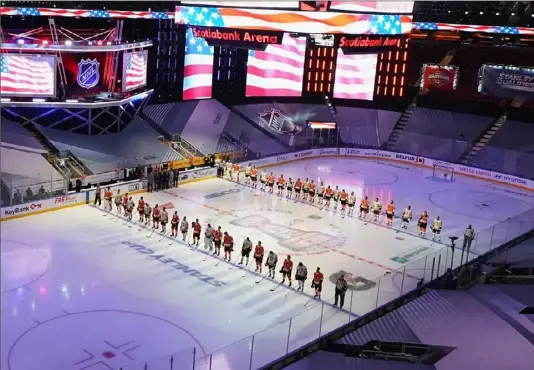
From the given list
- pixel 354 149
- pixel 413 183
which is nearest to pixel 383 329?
pixel 413 183

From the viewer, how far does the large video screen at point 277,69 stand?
36844mm

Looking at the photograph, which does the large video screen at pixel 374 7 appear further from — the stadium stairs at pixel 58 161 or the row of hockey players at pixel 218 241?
the stadium stairs at pixel 58 161

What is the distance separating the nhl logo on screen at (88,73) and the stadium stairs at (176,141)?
4.72 m

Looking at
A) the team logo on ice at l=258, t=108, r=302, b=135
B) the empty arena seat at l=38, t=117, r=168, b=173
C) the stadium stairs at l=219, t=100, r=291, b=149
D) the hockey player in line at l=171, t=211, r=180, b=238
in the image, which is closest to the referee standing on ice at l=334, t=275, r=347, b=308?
the hockey player in line at l=171, t=211, r=180, b=238

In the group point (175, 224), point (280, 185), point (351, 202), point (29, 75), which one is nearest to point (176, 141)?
point (280, 185)

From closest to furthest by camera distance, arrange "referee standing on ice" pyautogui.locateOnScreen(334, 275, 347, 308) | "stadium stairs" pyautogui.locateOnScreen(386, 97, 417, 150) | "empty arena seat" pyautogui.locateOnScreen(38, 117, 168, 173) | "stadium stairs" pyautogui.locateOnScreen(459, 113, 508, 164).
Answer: "referee standing on ice" pyautogui.locateOnScreen(334, 275, 347, 308) → "empty arena seat" pyautogui.locateOnScreen(38, 117, 168, 173) → "stadium stairs" pyautogui.locateOnScreen(459, 113, 508, 164) → "stadium stairs" pyautogui.locateOnScreen(386, 97, 417, 150)

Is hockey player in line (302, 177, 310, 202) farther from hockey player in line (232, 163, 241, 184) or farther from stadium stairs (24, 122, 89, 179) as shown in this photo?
stadium stairs (24, 122, 89, 179)

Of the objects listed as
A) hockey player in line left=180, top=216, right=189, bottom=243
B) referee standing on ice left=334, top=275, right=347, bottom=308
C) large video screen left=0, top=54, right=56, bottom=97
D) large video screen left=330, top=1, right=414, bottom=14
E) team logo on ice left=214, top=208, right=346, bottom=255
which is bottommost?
team logo on ice left=214, top=208, right=346, bottom=255

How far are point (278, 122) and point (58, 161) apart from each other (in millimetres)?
15578

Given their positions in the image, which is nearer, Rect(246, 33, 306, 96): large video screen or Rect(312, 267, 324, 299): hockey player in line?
Rect(312, 267, 324, 299): hockey player in line

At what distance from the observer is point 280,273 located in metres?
17.5

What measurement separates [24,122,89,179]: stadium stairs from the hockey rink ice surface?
2.82 m

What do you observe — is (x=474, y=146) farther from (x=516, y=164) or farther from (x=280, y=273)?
(x=280, y=273)

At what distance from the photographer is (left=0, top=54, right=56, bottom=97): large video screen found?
24672mm
